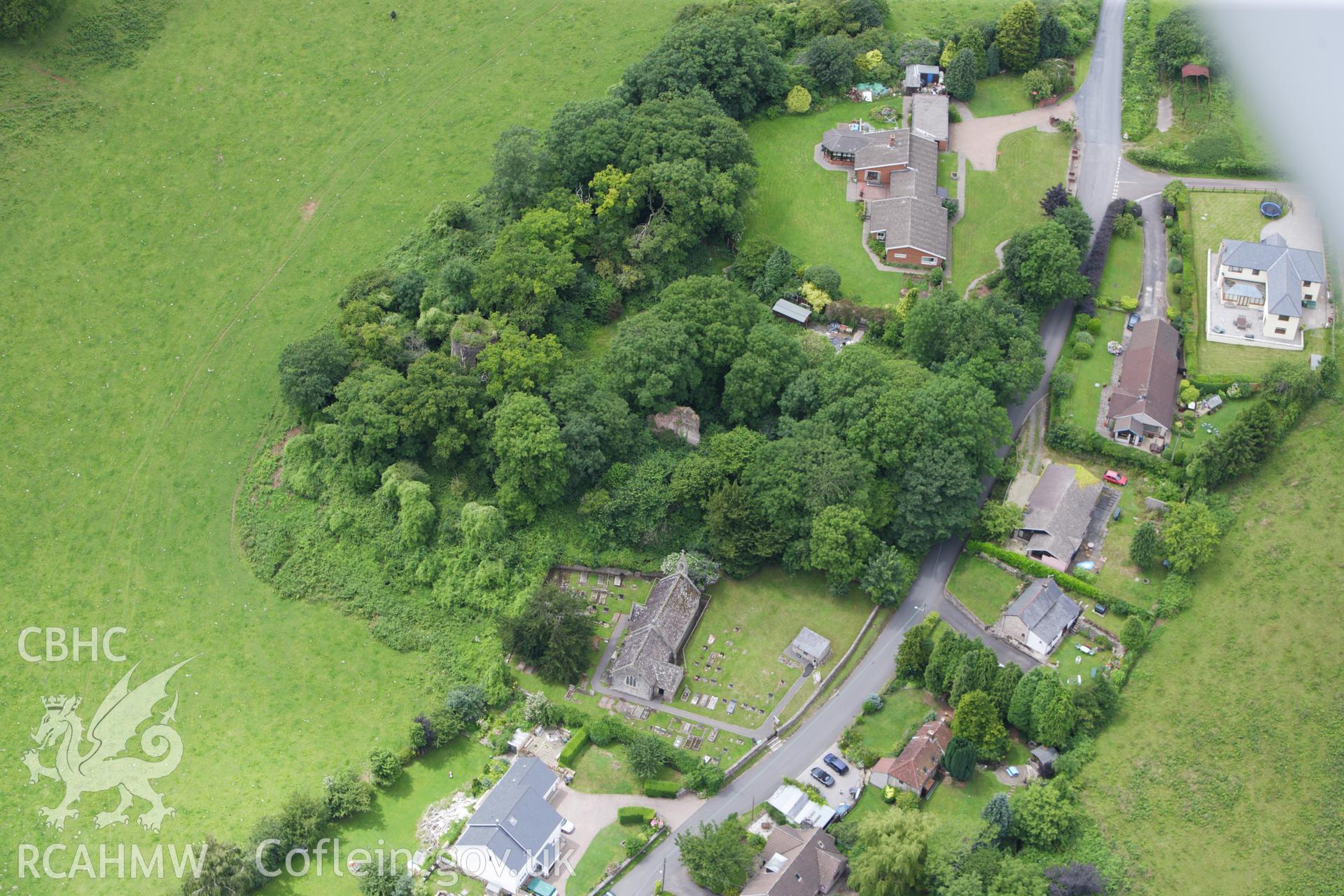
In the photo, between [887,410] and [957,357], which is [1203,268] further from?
[887,410]

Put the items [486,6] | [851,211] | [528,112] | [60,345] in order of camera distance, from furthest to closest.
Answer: [486,6] < [528,112] < [851,211] < [60,345]

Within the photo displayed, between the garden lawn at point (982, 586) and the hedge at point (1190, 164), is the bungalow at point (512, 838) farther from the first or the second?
the hedge at point (1190, 164)

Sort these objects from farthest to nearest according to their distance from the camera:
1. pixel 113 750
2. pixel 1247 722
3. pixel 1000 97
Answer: pixel 1000 97
pixel 113 750
pixel 1247 722

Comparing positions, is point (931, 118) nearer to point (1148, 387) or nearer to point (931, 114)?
point (931, 114)

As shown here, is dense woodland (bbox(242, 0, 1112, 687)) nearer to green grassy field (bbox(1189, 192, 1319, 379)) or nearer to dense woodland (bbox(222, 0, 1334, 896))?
dense woodland (bbox(222, 0, 1334, 896))

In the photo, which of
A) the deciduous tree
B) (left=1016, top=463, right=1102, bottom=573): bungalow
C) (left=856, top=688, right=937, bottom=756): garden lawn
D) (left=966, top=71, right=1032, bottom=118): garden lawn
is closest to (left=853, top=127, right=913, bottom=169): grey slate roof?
(left=966, top=71, right=1032, bottom=118): garden lawn

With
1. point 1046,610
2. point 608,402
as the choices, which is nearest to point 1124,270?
point 1046,610

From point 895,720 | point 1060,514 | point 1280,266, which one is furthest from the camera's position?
point 1280,266

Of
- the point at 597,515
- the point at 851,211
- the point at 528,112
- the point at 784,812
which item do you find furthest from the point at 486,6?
the point at 784,812
